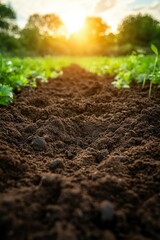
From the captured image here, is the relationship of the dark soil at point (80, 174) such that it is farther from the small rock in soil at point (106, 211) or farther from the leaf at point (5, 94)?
the leaf at point (5, 94)

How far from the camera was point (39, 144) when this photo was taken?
2879 millimetres

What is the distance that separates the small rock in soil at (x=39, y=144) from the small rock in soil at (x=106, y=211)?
1291mm

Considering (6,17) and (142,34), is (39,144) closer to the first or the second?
(142,34)

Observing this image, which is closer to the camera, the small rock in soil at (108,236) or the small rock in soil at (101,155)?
the small rock in soil at (108,236)

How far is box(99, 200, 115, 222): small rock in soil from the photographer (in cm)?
161

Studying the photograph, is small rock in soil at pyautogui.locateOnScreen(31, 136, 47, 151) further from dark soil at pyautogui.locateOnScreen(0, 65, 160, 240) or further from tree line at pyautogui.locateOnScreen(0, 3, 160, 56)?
tree line at pyautogui.locateOnScreen(0, 3, 160, 56)

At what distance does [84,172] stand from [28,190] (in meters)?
0.53

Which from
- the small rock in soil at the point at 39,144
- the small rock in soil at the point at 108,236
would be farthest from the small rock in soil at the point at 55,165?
the small rock in soil at the point at 108,236

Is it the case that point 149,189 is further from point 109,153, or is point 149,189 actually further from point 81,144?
point 81,144

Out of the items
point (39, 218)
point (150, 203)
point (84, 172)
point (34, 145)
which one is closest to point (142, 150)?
point (84, 172)

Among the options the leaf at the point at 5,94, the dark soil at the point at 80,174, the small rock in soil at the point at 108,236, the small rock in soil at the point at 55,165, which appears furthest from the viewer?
the leaf at the point at 5,94

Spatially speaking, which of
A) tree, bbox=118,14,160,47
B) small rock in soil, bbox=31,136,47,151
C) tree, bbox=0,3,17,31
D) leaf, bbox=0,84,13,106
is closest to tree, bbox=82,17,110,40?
tree, bbox=0,3,17,31

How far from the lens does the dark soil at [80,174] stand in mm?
1591

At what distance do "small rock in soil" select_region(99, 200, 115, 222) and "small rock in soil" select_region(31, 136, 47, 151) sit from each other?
129cm
